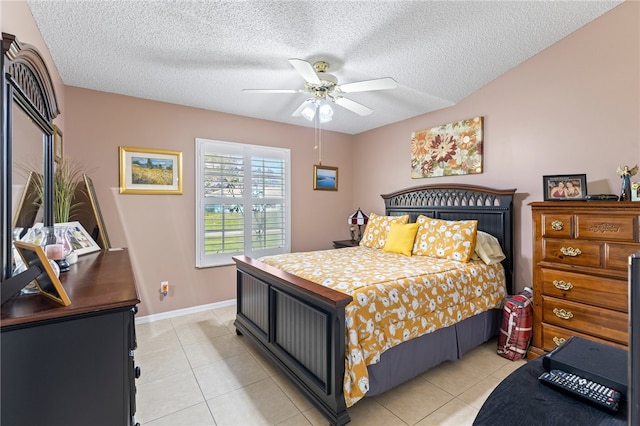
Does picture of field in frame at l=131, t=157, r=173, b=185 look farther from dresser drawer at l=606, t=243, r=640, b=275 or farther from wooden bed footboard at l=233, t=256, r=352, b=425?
dresser drawer at l=606, t=243, r=640, b=275

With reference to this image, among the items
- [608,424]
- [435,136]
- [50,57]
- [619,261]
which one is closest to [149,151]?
[50,57]

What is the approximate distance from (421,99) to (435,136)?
0.54 m

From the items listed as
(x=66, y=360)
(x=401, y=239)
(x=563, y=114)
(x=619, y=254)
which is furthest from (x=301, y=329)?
(x=563, y=114)

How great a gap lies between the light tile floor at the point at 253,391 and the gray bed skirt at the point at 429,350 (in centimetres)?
11

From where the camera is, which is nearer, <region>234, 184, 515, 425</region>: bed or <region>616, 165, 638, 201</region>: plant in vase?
<region>234, 184, 515, 425</region>: bed

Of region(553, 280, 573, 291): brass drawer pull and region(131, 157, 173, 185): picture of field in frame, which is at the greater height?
region(131, 157, 173, 185): picture of field in frame

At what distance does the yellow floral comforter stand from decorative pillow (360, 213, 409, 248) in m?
0.56

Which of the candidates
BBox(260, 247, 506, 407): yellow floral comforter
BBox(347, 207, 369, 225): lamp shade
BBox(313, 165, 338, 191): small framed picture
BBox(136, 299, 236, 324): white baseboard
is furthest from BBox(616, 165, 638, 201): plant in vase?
BBox(136, 299, 236, 324): white baseboard

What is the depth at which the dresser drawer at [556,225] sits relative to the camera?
7.69 ft

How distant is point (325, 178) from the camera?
4.84 metres

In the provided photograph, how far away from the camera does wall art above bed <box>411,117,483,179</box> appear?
11.3 feet

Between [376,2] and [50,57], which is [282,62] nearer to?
[376,2]

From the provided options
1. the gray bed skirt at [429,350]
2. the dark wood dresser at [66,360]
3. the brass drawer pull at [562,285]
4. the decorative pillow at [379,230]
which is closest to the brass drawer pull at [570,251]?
the brass drawer pull at [562,285]

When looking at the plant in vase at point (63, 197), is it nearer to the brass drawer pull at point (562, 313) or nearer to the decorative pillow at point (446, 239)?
the decorative pillow at point (446, 239)
